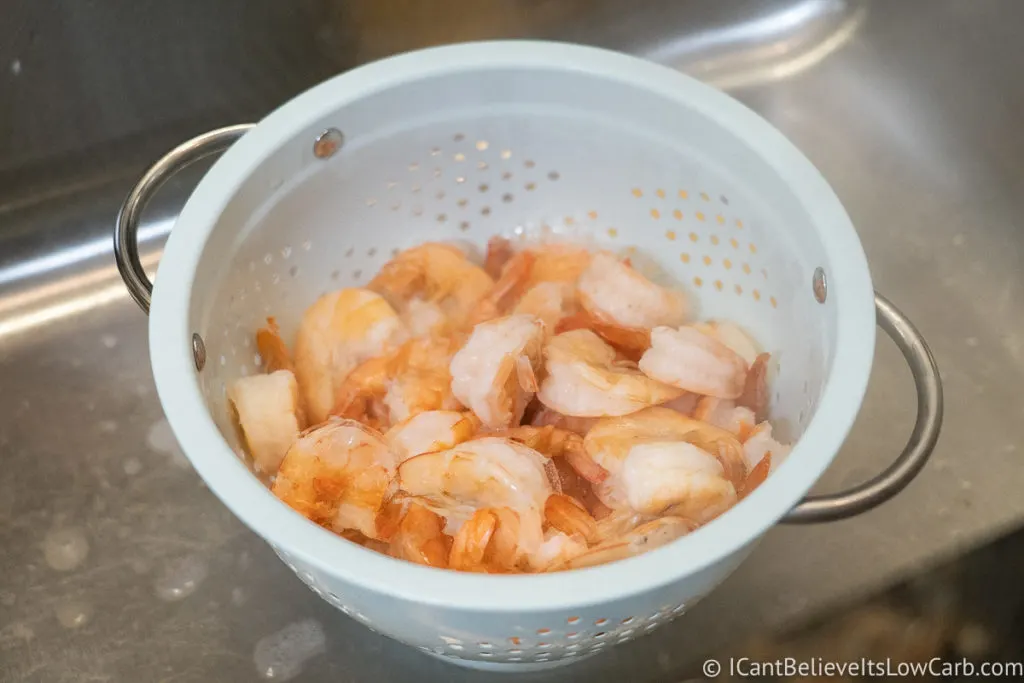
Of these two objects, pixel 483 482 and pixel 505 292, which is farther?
pixel 505 292

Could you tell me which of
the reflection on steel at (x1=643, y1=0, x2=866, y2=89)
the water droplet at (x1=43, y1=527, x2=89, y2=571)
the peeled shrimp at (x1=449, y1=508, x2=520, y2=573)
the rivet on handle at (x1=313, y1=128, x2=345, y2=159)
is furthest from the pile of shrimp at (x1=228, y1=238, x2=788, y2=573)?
the reflection on steel at (x1=643, y1=0, x2=866, y2=89)

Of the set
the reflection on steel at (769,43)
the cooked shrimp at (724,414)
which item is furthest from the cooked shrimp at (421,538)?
the reflection on steel at (769,43)

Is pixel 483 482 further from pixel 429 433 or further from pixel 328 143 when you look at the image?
pixel 328 143

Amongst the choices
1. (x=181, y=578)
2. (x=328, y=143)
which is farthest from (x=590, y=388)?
(x=181, y=578)

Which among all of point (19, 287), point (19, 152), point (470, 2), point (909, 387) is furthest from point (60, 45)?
point (909, 387)

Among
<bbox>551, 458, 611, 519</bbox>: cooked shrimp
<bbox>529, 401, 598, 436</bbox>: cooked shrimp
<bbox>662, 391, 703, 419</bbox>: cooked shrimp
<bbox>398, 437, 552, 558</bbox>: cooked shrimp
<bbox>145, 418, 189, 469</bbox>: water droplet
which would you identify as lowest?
<bbox>145, 418, 189, 469</bbox>: water droplet

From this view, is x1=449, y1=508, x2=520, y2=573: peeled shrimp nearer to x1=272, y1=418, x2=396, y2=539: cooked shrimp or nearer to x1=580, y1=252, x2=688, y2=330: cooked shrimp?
x1=272, y1=418, x2=396, y2=539: cooked shrimp

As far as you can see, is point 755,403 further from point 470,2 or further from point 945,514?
point 470,2
